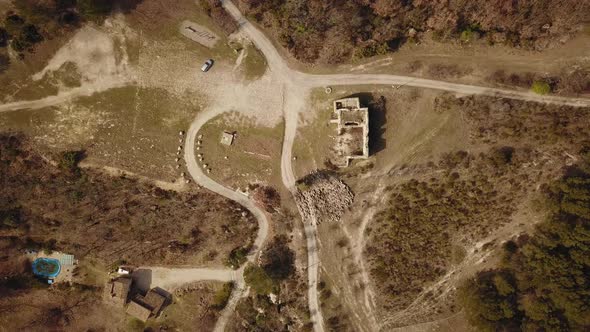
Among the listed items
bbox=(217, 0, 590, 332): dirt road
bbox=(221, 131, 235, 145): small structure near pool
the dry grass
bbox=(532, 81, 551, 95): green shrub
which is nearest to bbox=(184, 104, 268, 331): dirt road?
the dry grass

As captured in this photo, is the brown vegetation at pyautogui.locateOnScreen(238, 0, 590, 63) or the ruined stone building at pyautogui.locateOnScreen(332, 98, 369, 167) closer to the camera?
the brown vegetation at pyautogui.locateOnScreen(238, 0, 590, 63)

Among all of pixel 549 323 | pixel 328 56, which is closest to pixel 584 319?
pixel 549 323

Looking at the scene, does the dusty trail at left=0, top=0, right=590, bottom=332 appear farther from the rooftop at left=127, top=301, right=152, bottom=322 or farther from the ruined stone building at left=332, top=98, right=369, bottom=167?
the rooftop at left=127, top=301, right=152, bottom=322

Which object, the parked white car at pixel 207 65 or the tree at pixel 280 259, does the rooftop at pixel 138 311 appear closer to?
the tree at pixel 280 259

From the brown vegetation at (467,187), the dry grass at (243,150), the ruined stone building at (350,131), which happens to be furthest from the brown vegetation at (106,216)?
the brown vegetation at (467,187)

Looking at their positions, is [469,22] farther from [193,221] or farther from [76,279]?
[76,279]

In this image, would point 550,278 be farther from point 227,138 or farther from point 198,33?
point 198,33
